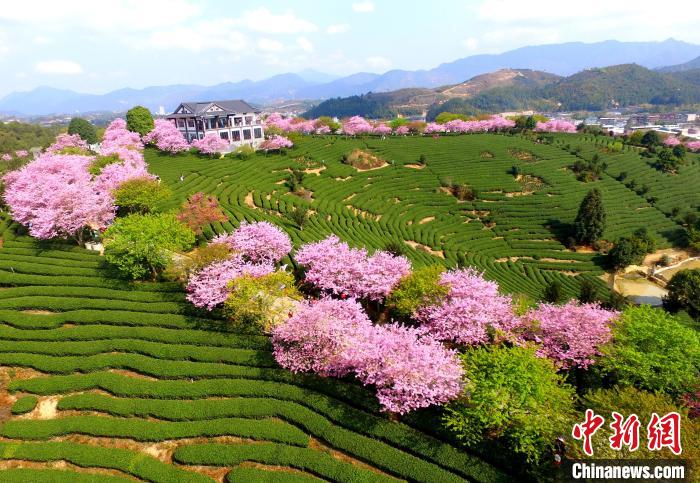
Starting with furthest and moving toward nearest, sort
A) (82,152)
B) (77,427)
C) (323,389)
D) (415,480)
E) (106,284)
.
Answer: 1. (82,152)
2. (106,284)
3. (323,389)
4. (77,427)
5. (415,480)

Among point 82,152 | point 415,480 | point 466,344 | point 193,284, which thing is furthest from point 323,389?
point 82,152

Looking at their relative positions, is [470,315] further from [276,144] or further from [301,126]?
[301,126]

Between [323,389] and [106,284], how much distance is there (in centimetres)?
1850

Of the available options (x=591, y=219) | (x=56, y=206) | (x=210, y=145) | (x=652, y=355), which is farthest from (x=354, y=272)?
(x=210, y=145)

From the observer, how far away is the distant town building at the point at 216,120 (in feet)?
249

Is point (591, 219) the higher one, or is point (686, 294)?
point (591, 219)

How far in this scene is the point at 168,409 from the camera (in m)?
19.8

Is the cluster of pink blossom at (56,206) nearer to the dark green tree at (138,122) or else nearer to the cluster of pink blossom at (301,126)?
the dark green tree at (138,122)

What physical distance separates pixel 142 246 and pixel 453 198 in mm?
48110

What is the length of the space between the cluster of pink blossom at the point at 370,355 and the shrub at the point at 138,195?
23.8m

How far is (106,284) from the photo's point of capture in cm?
2752

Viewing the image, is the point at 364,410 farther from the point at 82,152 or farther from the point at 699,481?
the point at 82,152

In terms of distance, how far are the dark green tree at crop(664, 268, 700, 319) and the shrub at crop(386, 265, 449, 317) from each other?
27.2 m

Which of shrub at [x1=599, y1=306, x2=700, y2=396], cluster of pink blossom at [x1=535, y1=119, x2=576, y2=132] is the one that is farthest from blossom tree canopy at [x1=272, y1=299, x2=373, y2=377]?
cluster of pink blossom at [x1=535, y1=119, x2=576, y2=132]
